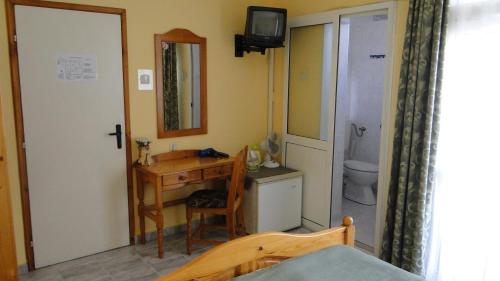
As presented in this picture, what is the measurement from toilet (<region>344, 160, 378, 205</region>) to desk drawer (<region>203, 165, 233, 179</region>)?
Answer: 177cm

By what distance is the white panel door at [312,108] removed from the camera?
3762 mm

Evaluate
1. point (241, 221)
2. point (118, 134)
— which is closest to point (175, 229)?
point (241, 221)

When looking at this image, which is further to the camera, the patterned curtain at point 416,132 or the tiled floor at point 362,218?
the tiled floor at point 362,218

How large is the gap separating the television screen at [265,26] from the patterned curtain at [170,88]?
73cm

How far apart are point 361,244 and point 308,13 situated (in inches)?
88.7

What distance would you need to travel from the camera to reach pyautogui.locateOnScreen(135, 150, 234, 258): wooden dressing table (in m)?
3.28

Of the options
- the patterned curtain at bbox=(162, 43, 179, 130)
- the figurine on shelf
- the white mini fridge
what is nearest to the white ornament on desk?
the white mini fridge

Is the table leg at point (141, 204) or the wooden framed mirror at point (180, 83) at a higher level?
the wooden framed mirror at point (180, 83)

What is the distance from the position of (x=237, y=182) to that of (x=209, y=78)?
1133 millimetres

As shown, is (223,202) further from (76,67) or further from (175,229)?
(76,67)

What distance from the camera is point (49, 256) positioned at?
3246mm

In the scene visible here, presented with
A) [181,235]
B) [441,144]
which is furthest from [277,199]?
[441,144]

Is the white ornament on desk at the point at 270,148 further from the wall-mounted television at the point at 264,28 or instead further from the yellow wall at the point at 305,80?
the wall-mounted television at the point at 264,28

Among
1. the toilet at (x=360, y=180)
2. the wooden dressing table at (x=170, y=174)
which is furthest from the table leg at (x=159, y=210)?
the toilet at (x=360, y=180)
